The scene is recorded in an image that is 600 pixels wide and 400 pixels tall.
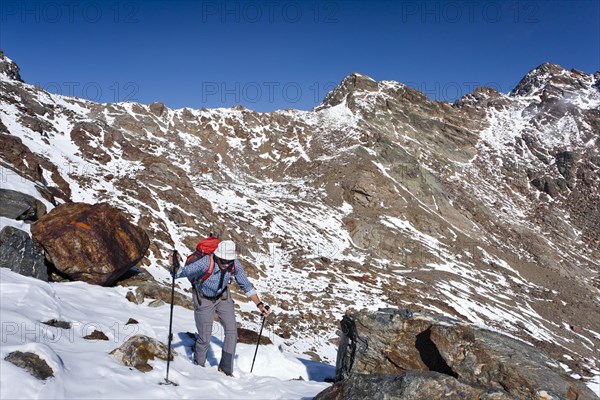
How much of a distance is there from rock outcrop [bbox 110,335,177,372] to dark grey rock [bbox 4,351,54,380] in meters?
1.46

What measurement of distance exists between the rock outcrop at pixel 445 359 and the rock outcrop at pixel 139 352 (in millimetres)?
3170

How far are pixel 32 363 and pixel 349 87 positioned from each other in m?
94.5

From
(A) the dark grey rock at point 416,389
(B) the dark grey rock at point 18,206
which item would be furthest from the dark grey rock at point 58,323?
(B) the dark grey rock at point 18,206

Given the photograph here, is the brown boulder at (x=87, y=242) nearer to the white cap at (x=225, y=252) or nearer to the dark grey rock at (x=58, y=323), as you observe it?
the dark grey rock at (x=58, y=323)

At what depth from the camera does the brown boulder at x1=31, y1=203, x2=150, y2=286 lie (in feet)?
34.7

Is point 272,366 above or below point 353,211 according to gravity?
below

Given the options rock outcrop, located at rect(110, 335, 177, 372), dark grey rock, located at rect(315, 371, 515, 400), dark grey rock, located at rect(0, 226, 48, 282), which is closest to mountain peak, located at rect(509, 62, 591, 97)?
dark grey rock, located at rect(315, 371, 515, 400)

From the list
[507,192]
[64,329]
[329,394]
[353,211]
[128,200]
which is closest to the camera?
[329,394]

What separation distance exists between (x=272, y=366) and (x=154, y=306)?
4.08m

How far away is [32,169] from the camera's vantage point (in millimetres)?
19625

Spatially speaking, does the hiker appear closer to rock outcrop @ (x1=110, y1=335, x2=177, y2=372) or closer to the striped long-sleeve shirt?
the striped long-sleeve shirt

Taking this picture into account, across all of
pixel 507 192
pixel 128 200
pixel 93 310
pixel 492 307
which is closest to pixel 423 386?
pixel 93 310

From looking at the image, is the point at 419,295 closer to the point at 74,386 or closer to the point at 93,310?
the point at 93,310

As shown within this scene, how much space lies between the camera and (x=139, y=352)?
6.43 metres
